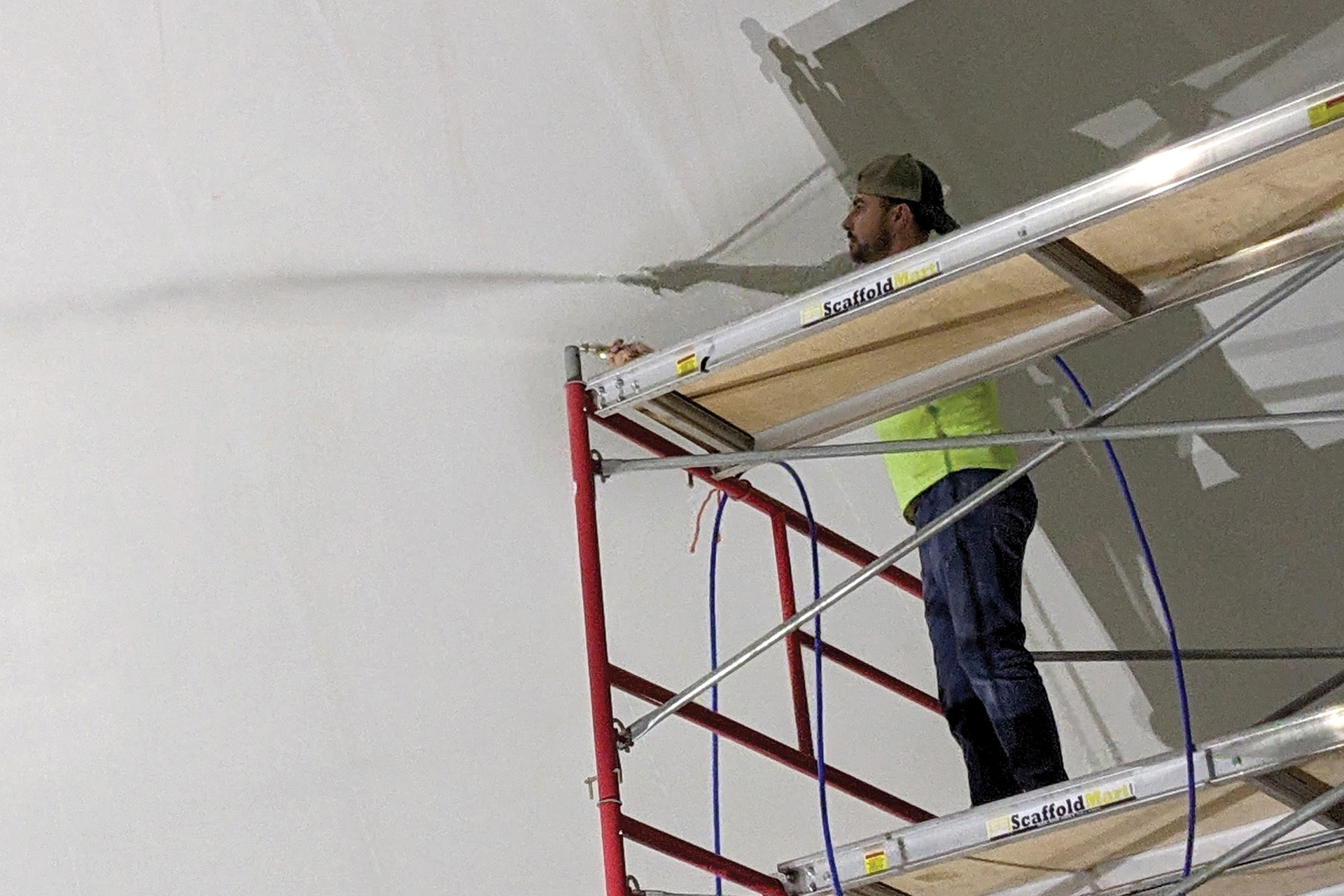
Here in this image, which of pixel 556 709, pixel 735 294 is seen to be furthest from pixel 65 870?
pixel 735 294

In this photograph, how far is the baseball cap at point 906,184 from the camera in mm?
2604

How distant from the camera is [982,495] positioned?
225 centimetres

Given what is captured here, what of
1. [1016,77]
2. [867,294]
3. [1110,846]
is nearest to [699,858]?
[1110,846]

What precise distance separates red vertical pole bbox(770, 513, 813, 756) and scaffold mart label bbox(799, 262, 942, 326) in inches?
23.1

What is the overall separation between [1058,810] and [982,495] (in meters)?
0.43

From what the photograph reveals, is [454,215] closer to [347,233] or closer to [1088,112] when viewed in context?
[347,233]

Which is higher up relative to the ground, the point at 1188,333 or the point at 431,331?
the point at 431,331

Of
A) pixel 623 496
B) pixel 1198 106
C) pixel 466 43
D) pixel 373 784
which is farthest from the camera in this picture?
pixel 373 784

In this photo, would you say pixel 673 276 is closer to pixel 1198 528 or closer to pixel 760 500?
pixel 760 500

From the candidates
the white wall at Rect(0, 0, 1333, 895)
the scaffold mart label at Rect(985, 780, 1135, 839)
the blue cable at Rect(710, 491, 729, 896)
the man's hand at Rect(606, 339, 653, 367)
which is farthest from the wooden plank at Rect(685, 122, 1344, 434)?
the scaffold mart label at Rect(985, 780, 1135, 839)

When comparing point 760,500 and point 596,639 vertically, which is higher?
point 760,500

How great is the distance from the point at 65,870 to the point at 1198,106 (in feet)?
9.13

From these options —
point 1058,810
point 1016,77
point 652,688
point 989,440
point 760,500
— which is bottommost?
point 1058,810

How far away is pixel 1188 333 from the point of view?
2.95 meters
